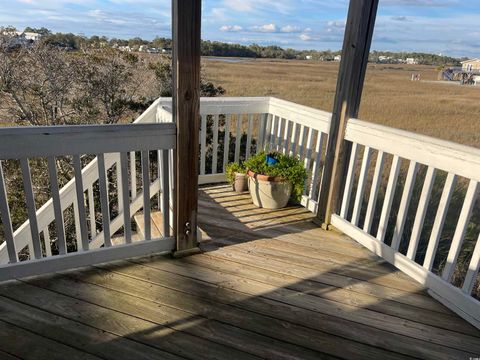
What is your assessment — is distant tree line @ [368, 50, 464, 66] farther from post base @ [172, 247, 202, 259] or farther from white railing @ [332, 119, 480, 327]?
post base @ [172, 247, 202, 259]

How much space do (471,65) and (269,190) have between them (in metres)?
1.79

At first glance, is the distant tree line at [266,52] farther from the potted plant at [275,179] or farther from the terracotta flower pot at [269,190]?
the terracotta flower pot at [269,190]

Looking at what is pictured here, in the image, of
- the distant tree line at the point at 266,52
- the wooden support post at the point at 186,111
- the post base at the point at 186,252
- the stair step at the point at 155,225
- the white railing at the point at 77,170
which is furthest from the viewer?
the stair step at the point at 155,225

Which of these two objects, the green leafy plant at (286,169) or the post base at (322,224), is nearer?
the post base at (322,224)

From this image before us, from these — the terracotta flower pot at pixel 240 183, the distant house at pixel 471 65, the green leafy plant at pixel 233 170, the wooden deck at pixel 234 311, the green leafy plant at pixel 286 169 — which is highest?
the distant house at pixel 471 65

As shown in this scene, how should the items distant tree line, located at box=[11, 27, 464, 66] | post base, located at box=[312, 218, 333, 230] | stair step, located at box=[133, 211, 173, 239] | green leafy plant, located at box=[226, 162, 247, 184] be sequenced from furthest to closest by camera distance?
green leafy plant, located at box=[226, 162, 247, 184], post base, located at box=[312, 218, 333, 230], stair step, located at box=[133, 211, 173, 239], distant tree line, located at box=[11, 27, 464, 66]

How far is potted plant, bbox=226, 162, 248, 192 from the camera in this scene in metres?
3.57

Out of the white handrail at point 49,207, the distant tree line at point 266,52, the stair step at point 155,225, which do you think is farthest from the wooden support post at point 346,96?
the white handrail at point 49,207

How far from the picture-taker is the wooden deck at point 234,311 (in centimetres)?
167

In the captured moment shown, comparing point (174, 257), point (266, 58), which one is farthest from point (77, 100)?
point (174, 257)

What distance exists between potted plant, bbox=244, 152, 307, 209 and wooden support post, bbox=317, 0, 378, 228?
0.32m

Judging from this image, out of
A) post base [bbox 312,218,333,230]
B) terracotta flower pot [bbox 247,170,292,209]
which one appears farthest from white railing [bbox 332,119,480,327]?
terracotta flower pot [bbox 247,170,292,209]

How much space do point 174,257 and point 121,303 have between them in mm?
554

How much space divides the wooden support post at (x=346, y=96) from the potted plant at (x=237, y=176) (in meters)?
0.90
